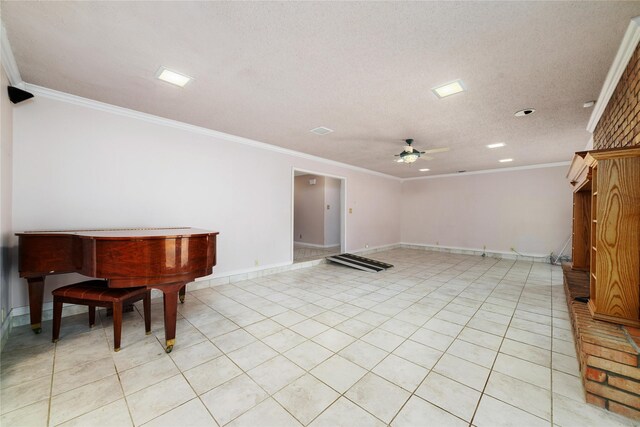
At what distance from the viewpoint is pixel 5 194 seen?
254cm

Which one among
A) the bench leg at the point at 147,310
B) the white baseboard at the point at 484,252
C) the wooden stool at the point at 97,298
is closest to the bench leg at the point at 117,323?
the wooden stool at the point at 97,298

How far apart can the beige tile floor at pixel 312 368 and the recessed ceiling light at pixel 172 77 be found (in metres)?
A: 2.73

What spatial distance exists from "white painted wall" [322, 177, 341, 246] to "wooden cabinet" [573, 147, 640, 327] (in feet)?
22.3

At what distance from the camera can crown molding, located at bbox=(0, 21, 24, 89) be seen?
205cm

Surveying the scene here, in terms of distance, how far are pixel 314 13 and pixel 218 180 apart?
3.34 m

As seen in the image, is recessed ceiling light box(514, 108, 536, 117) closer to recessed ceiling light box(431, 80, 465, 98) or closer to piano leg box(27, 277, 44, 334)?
recessed ceiling light box(431, 80, 465, 98)

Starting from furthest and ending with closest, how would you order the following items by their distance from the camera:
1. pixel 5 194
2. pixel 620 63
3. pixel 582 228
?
pixel 582 228
pixel 5 194
pixel 620 63

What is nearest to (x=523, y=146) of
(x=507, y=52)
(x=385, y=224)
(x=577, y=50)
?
(x=577, y=50)

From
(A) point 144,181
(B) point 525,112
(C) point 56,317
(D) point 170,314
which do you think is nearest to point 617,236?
(B) point 525,112

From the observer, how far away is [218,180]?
176 inches

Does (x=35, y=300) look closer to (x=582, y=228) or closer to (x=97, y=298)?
(x=97, y=298)

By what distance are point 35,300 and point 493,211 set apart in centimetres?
979

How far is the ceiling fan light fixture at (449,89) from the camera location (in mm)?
2680

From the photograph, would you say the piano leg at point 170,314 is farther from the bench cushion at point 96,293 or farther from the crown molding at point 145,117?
the crown molding at point 145,117
